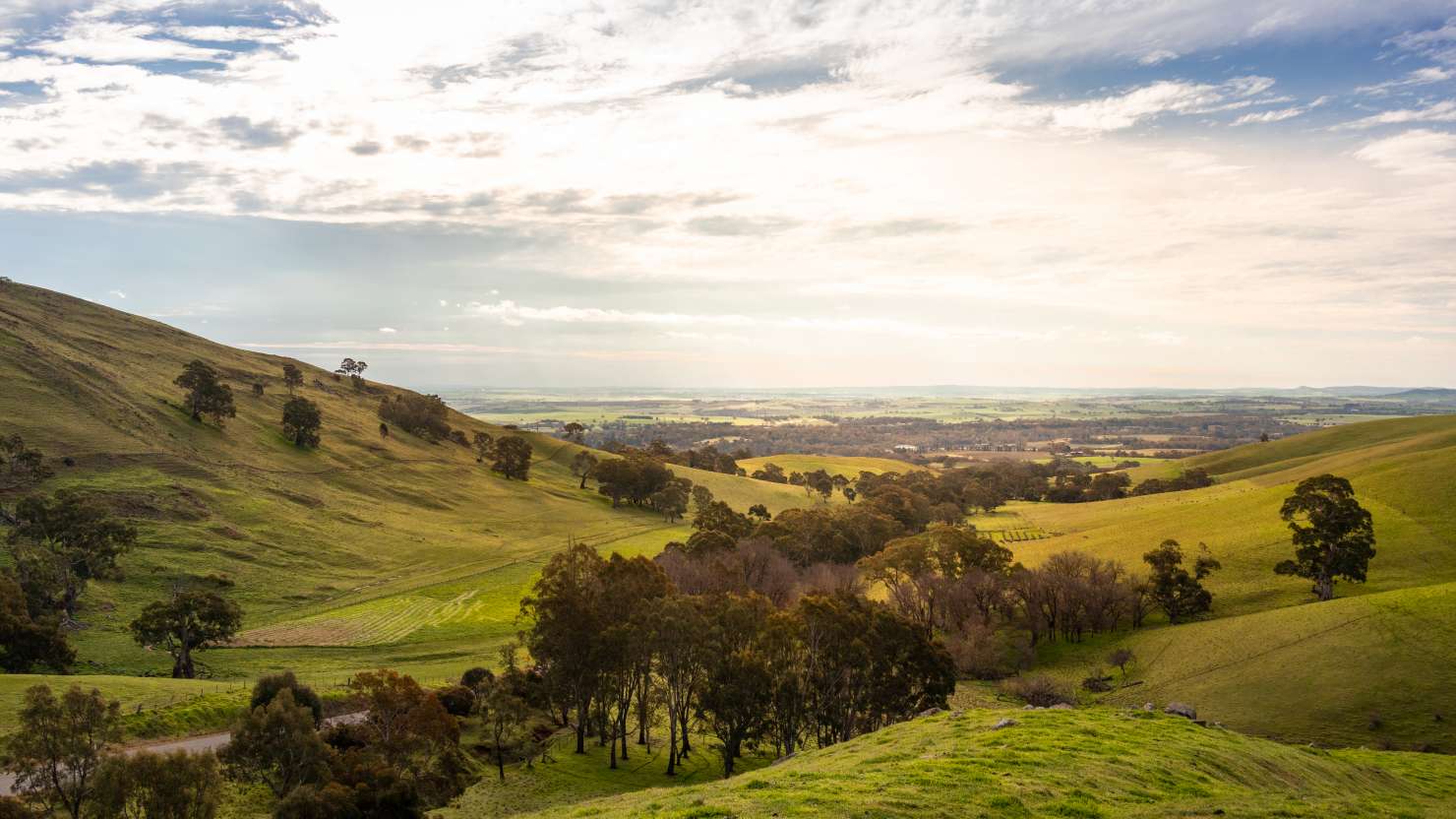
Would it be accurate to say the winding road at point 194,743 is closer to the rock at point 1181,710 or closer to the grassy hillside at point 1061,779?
the grassy hillside at point 1061,779

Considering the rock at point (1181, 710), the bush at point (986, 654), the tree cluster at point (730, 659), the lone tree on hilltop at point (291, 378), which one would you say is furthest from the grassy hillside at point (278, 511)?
the rock at point (1181, 710)

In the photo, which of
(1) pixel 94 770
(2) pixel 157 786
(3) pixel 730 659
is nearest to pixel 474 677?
(3) pixel 730 659

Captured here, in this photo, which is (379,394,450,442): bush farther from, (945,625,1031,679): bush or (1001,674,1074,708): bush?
(1001,674,1074,708): bush

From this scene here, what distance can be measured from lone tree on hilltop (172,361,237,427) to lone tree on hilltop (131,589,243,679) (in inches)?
2742

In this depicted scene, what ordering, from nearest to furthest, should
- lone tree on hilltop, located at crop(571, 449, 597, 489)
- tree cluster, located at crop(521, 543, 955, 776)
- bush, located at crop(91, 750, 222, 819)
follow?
bush, located at crop(91, 750, 222, 819)
tree cluster, located at crop(521, 543, 955, 776)
lone tree on hilltop, located at crop(571, 449, 597, 489)

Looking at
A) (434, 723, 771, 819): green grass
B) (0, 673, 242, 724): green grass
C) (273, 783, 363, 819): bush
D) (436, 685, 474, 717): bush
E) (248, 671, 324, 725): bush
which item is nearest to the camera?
(273, 783, 363, 819): bush

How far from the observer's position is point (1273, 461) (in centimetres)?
15112

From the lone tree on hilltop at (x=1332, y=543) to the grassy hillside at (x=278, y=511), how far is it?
72531mm

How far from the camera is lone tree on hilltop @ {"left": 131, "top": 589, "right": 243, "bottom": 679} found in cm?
4884

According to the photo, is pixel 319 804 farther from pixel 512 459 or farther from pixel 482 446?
pixel 482 446

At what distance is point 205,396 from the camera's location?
106938 millimetres

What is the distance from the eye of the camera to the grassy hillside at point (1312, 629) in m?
41.2

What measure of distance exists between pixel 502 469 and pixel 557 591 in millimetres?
106424

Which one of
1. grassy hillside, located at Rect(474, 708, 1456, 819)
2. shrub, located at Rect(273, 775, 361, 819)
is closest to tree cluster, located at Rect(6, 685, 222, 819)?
shrub, located at Rect(273, 775, 361, 819)
